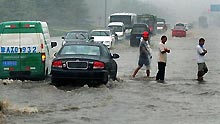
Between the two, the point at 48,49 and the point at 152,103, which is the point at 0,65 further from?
the point at 152,103

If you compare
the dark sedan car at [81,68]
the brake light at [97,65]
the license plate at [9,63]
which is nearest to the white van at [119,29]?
the license plate at [9,63]

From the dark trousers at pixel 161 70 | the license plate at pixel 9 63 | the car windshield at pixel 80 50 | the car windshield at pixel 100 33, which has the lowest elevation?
the car windshield at pixel 100 33

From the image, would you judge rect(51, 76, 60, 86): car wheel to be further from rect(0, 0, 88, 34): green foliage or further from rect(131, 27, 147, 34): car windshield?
rect(0, 0, 88, 34): green foliage

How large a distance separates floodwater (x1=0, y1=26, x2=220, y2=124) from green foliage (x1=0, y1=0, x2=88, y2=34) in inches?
2492

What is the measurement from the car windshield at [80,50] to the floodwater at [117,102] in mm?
1033

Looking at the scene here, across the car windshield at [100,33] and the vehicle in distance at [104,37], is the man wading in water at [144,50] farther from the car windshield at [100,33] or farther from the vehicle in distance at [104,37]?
the car windshield at [100,33]

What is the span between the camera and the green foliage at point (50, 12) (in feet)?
276

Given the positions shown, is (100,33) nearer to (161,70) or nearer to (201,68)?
(201,68)

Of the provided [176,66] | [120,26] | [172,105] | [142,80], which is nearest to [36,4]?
[120,26]

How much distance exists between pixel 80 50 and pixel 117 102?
3254mm

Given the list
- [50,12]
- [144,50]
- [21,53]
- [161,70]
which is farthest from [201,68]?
[50,12]

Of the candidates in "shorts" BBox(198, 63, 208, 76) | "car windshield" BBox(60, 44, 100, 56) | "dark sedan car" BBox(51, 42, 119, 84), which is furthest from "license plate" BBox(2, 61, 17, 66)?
"shorts" BBox(198, 63, 208, 76)

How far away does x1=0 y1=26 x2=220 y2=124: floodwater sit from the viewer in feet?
38.8

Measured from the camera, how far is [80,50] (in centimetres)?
1709
